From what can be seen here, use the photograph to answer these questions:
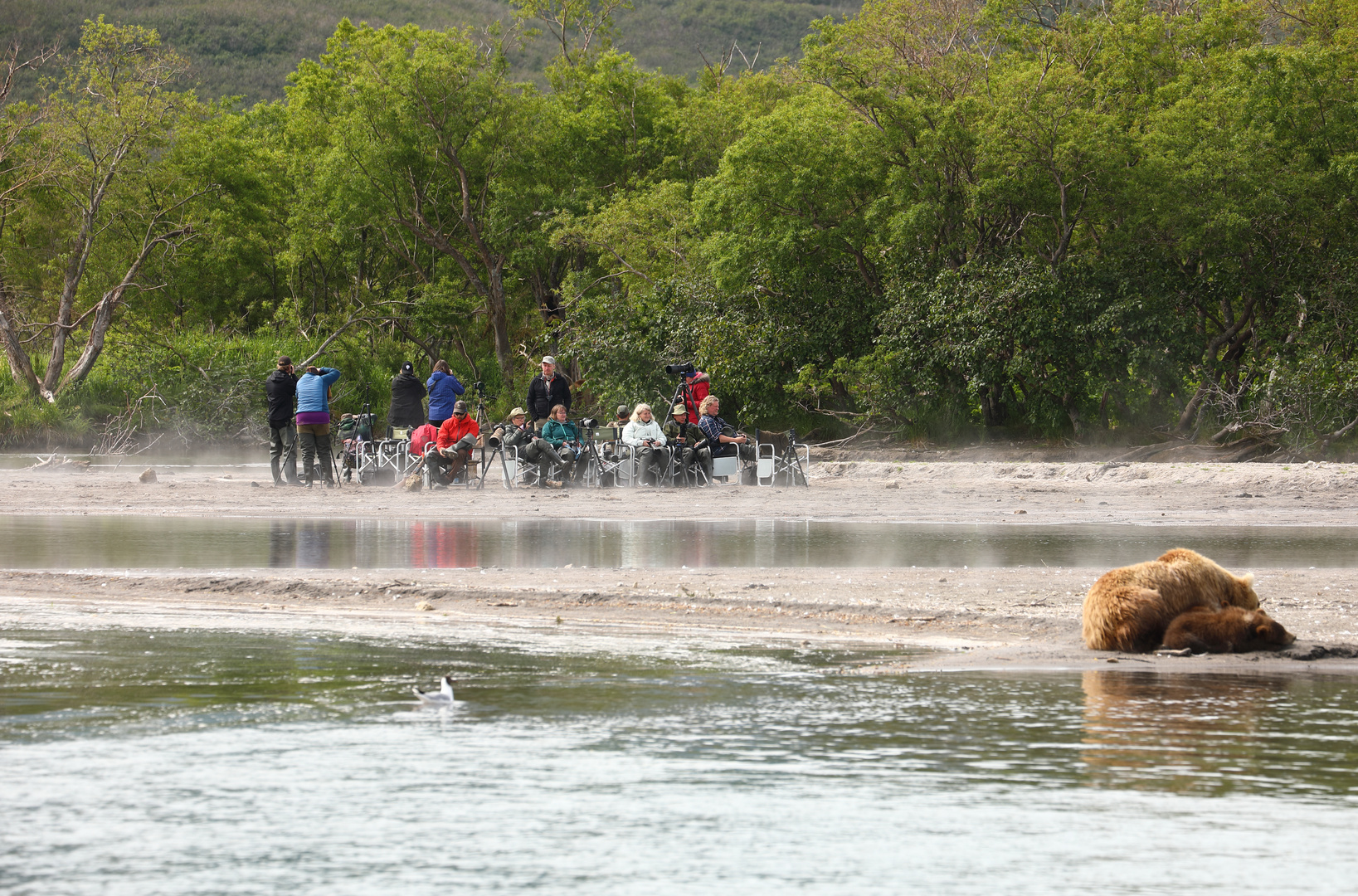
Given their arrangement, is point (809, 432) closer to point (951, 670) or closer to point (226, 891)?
point (951, 670)

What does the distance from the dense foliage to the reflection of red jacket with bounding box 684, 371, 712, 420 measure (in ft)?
29.4

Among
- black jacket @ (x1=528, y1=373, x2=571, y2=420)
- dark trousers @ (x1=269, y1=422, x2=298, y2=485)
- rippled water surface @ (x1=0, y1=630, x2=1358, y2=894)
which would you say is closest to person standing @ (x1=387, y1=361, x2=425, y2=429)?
dark trousers @ (x1=269, y1=422, x2=298, y2=485)

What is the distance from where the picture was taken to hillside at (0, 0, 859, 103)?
6161 inches

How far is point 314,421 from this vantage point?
21.5 metres

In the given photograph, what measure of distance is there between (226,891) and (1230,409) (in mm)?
26592

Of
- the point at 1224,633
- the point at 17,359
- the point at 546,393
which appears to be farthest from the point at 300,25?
the point at 1224,633

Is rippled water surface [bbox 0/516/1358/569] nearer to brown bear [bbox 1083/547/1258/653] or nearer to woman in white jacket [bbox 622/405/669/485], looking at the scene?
brown bear [bbox 1083/547/1258/653]

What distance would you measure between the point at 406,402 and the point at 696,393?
16.8ft

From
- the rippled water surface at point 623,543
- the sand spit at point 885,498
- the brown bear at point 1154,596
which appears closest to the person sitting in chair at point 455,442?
the sand spit at point 885,498

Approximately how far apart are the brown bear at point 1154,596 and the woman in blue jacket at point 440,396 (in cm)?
1517

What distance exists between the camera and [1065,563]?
1143 cm

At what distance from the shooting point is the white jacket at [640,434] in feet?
69.9

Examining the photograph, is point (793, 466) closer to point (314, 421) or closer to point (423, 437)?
point (423, 437)

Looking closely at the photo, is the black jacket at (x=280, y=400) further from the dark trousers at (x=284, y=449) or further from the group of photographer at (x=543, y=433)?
the dark trousers at (x=284, y=449)
